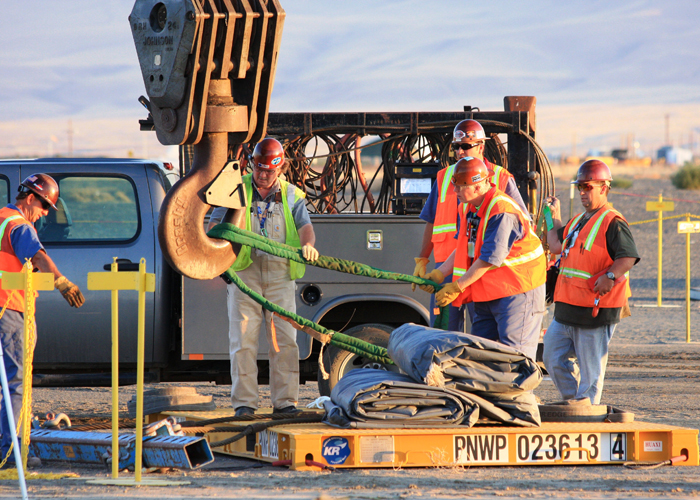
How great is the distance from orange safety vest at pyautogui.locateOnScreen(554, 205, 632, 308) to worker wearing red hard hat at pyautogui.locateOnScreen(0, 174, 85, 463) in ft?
10.7

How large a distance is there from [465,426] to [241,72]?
2.26 meters

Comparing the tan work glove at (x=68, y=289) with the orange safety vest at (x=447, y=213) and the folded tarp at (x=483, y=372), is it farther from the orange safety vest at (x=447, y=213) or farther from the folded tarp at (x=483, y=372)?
the orange safety vest at (x=447, y=213)

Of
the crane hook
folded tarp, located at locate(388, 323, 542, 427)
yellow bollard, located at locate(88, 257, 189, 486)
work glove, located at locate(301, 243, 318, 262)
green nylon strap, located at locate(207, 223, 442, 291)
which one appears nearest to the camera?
yellow bollard, located at locate(88, 257, 189, 486)

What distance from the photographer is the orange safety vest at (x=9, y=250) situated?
16.8 feet

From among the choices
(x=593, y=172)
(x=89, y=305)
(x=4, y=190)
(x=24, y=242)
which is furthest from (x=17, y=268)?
(x=593, y=172)

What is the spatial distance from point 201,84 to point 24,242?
1615 mm

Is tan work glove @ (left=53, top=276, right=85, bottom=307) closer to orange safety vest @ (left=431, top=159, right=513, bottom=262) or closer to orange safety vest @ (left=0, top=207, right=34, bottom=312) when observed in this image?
orange safety vest @ (left=0, top=207, right=34, bottom=312)

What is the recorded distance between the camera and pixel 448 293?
5.30 meters

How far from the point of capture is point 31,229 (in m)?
5.16

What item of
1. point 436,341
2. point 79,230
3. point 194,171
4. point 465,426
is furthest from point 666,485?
point 79,230

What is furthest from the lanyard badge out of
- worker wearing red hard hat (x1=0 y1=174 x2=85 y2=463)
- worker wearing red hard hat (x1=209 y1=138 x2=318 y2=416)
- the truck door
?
worker wearing red hard hat (x1=0 y1=174 x2=85 y2=463)

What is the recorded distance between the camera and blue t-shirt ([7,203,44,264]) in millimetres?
5086

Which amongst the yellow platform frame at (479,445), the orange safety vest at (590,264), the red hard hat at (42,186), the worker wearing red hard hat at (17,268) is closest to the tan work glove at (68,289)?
the worker wearing red hard hat at (17,268)

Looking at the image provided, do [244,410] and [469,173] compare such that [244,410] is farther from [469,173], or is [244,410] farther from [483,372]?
[469,173]
